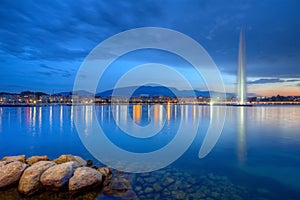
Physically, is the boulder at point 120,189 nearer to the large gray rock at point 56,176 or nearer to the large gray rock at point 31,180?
the large gray rock at point 56,176

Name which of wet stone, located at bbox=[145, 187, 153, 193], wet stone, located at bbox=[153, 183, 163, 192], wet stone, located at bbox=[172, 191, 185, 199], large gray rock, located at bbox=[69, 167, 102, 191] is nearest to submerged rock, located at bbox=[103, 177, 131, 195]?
large gray rock, located at bbox=[69, 167, 102, 191]

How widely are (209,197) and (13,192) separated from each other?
228 inches

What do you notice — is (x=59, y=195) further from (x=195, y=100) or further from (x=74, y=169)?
(x=195, y=100)

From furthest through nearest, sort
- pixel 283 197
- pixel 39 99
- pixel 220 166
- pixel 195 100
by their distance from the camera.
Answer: pixel 195 100, pixel 39 99, pixel 220 166, pixel 283 197

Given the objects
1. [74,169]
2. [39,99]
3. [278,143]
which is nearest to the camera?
[74,169]

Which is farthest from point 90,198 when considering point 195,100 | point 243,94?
point 195,100

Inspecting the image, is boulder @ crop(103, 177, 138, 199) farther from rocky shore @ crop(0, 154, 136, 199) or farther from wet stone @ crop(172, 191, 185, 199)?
wet stone @ crop(172, 191, 185, 199)

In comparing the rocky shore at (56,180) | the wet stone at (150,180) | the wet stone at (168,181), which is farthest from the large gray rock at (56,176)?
the wet stone at (168,181)

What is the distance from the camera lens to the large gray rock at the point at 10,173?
5922 mm

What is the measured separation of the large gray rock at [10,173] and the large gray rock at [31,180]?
27 cm

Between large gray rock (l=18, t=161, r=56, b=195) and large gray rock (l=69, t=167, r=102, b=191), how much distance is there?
1.03 m

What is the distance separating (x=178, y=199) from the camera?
223 inches

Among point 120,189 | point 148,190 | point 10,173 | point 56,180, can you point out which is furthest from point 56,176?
point 148,190

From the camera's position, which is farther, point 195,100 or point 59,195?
point 195,100
